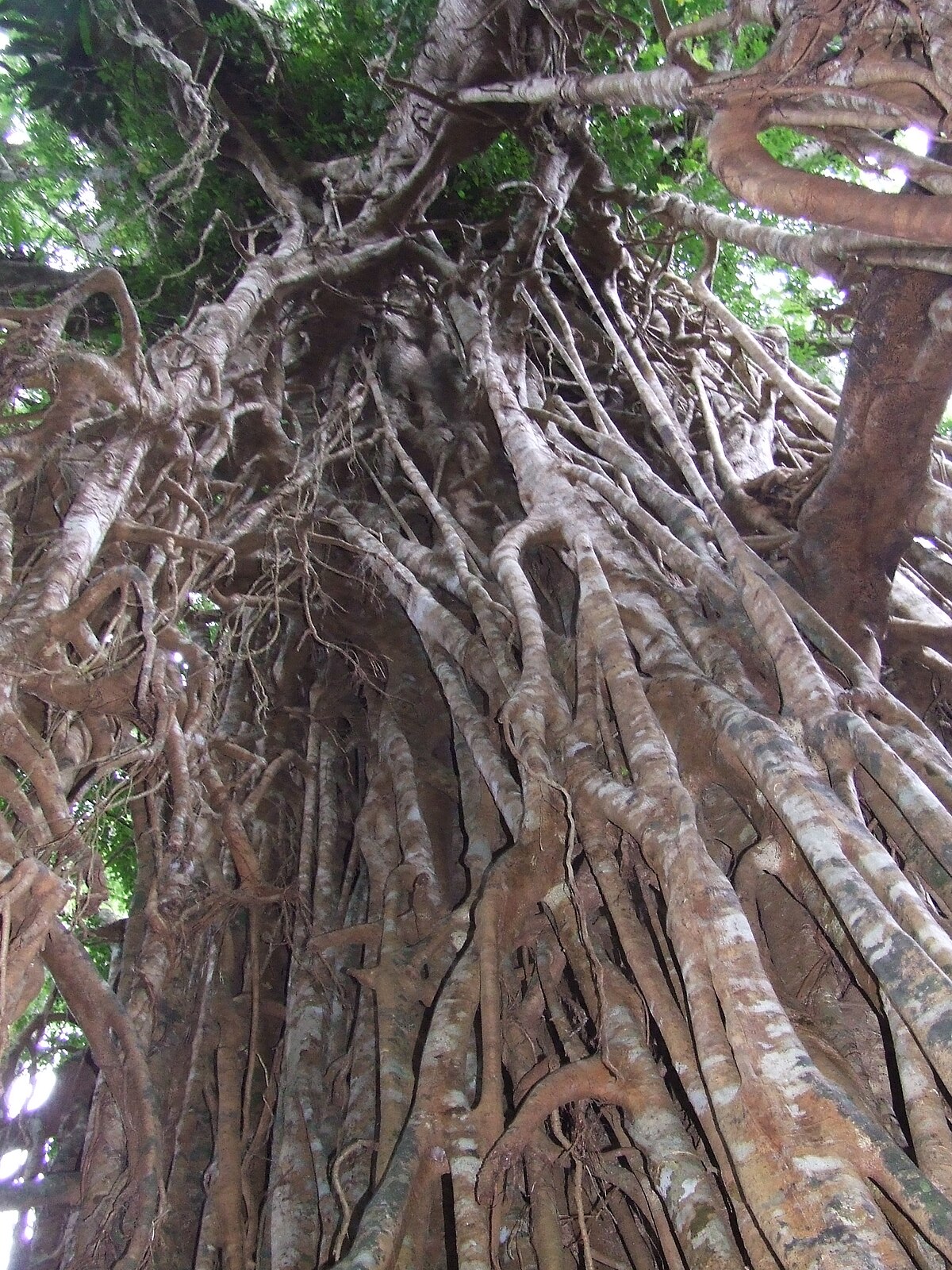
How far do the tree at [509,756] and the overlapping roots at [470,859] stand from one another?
0.01m

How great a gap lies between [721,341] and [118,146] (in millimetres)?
4097

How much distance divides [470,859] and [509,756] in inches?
13.5

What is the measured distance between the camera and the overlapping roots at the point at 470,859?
153cm

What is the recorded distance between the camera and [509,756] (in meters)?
2.66

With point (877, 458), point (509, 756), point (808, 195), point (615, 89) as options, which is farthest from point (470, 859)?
point (615, 89)

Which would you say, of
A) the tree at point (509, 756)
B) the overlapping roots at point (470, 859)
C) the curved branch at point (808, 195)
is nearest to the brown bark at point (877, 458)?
the tree at point (509, 756)

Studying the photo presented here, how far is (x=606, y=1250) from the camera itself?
1835mm

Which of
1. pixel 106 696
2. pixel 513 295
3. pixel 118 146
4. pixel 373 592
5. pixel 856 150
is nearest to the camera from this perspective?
pixel 856 150

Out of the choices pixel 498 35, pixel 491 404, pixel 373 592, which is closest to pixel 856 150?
pixel 491 404

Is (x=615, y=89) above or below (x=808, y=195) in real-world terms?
above

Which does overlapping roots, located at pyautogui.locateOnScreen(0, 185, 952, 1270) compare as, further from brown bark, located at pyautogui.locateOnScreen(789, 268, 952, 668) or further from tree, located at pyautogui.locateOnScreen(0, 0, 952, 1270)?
brown bark, located at pyautogui.locateOnScreen(789, 268, 952, 668)

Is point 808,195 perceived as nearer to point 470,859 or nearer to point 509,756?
point 509,756

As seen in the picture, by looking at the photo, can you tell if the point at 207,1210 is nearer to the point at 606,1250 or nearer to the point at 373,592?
the point at 606,1250

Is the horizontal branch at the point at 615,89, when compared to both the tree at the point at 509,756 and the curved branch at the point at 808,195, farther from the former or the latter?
the curved branch at the point at 808,195
